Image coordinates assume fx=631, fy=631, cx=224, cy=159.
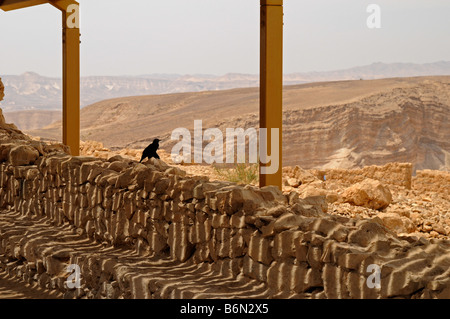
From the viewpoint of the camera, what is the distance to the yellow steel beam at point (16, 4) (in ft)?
33.3

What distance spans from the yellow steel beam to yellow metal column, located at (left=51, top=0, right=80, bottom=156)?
434mm

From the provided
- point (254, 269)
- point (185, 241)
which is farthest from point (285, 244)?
point (185, 241)

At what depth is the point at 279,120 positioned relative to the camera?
7.02 m

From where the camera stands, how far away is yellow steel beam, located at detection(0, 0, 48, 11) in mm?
10164

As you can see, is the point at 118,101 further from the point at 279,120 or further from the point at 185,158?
the point at 279,120

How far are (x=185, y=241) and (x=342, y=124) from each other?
32.8 metres

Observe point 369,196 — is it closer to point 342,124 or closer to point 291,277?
point 291,277

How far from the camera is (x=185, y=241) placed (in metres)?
4.43

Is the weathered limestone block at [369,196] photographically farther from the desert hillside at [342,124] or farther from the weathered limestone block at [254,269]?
the desert hillside at [342,124]

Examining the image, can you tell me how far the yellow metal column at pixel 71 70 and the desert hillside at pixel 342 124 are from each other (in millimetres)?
23935

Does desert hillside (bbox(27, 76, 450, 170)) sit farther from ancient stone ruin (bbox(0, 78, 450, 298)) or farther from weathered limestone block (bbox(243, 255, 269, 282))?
weathered limestone block (bbox(243, 255, 269, 282))

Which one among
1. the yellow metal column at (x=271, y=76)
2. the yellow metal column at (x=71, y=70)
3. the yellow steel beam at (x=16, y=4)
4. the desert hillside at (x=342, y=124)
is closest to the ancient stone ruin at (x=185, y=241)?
the yellow metal column at (x=271, y=76)

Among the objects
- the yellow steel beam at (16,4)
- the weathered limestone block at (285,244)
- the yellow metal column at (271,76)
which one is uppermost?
the yellow steel beam at (16,4)

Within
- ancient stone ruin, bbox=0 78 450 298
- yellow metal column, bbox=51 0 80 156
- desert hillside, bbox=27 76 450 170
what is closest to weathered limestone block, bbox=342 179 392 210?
ancient stone ruin, bbox=0 78 450 298
